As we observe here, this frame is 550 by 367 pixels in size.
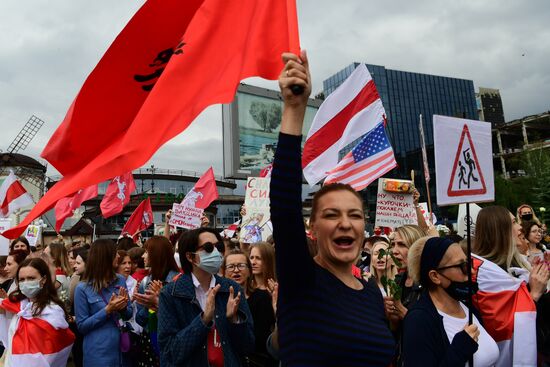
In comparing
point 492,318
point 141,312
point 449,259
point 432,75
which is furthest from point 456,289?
point 432,75

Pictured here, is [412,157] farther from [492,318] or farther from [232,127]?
[492,318]

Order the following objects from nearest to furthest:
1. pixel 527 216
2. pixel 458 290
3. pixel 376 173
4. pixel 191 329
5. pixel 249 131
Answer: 1. pixel 458 290
2. pixel 191 329
3. pixel 376 173
4. pixel 527 216
5. pixel 249 131

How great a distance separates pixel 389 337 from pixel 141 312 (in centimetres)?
356

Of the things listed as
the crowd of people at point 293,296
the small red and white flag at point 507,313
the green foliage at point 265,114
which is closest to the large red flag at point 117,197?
the crowd of people at point 293,296

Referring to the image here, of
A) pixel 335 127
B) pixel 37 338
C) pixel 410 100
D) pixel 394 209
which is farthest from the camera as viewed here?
pixel 410 100

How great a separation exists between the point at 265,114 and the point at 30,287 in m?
30.1

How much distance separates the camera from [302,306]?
74.2 inches

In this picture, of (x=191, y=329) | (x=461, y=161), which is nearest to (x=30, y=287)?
(x=191, y=329)

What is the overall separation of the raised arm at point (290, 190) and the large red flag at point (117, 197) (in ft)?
40.1

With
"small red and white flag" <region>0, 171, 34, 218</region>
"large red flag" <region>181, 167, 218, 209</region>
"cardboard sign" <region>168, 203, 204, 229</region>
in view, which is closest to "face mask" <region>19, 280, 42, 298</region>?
"cardboard sign" <region>168, 203, 204, 229</region>

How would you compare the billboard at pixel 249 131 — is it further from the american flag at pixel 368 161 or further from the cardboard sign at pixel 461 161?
the cardboard sign at pixel 461 161

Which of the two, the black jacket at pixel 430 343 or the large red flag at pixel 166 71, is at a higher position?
the large red flag at pixel 166 71

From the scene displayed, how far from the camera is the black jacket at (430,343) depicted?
2643 mm

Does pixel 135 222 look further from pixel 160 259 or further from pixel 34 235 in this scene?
pixel 160 259
